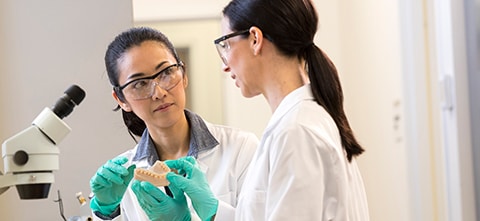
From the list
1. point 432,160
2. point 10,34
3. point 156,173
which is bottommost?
point 432,160

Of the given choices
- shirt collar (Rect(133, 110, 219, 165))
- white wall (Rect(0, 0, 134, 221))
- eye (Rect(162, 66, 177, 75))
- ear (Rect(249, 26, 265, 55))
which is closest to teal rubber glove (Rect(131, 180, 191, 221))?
shirt collar (Rect(133, 110, 219, 165))

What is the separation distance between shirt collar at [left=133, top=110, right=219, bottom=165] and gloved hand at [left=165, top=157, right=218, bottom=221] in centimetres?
18

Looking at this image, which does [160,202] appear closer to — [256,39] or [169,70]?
[169,70]

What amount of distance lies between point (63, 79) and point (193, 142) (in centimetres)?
57

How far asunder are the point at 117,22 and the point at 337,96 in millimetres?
1035

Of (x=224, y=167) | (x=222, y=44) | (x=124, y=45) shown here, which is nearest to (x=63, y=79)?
(x=124, y=45)

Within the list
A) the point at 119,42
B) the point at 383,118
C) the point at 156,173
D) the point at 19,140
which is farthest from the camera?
the point at 383,118

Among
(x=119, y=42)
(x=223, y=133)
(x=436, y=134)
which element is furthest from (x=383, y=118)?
(x=119, y=42)

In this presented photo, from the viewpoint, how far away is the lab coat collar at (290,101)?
3.49 ft

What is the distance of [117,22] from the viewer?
1932 mm

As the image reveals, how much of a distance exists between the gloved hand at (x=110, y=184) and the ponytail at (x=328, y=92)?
570 mm

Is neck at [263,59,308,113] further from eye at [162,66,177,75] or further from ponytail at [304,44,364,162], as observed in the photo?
eye at [162,66,177,75]

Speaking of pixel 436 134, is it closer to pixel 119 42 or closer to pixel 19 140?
pixel 119 42

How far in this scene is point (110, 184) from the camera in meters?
1.46
